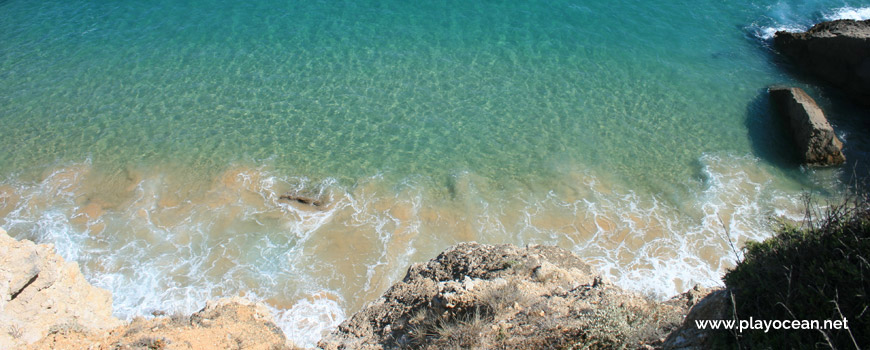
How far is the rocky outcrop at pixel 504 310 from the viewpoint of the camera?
6.79 m

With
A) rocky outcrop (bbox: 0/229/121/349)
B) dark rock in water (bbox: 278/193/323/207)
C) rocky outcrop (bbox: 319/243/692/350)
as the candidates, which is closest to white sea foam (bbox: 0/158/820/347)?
dark rock in water (bbox: 278/193/323/207)

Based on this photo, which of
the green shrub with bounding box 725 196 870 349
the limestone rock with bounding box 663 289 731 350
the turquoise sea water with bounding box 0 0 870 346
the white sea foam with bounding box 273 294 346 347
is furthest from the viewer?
the turquoise sea water with bounding box 0 0 870 346

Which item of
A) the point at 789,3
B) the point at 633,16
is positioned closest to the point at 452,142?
the point at 633,16

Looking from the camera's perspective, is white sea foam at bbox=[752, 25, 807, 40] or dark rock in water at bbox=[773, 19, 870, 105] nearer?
dark rock in water at bbox=[773, 19, 870, 105]

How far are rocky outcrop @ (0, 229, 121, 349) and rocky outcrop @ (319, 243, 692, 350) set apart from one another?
4.52m

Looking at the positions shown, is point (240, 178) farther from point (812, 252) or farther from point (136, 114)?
point (812, 252)

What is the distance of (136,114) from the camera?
16.5 m

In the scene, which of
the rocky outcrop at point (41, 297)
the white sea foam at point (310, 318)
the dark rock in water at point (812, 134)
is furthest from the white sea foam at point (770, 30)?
the rocky outcrop at point (41, 297)

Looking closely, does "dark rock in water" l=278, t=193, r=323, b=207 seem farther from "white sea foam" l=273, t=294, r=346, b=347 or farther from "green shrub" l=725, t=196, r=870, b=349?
"green shrub" l=725, t=196, r=870, b=349

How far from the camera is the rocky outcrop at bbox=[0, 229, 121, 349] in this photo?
27.2ft

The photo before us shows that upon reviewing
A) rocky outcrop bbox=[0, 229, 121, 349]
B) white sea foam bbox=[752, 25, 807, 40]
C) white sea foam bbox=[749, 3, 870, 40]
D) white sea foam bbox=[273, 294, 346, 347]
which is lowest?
white sea foam bbox=[273, 294, 346, 347]

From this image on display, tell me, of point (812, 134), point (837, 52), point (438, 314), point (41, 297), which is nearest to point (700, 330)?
point (438, 314)

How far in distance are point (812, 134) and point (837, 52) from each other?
587 cm

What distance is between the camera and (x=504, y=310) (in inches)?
297
